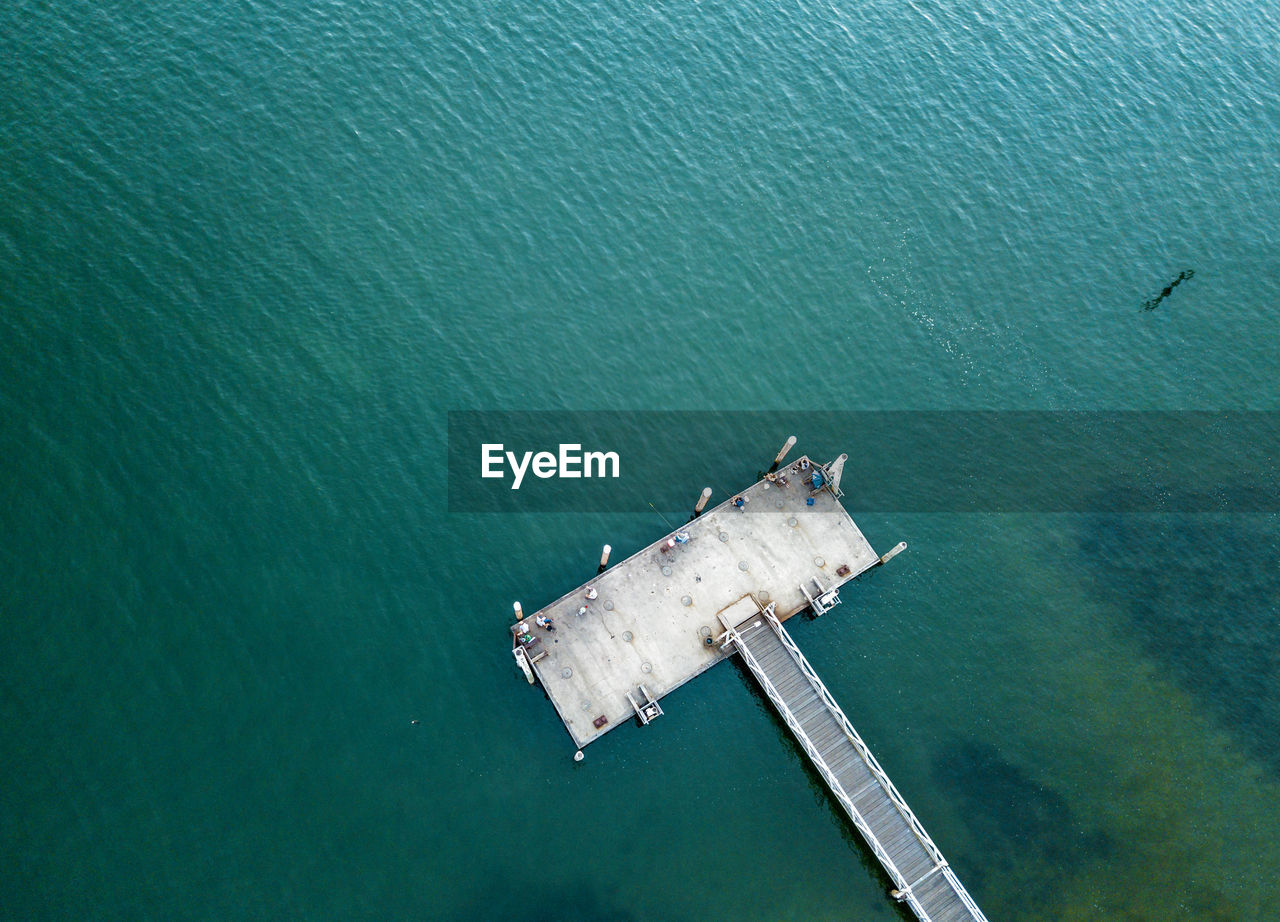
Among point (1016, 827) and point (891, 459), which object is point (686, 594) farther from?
point (1016, 827)

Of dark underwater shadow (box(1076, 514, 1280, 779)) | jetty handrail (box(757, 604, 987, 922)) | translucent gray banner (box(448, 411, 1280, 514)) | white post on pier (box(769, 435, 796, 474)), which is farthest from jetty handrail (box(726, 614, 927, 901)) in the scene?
dark underwater shadow (box(1076, 514, 1280, 779))

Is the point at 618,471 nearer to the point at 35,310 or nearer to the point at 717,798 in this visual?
the point at 717,798

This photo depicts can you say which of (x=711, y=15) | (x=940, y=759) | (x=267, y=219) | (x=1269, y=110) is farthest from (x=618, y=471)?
(x=1269, y=110)

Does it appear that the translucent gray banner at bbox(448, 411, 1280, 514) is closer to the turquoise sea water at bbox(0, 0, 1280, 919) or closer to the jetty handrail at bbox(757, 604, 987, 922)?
the turquoise sea water at bbox(0, 0, 1280, 919)

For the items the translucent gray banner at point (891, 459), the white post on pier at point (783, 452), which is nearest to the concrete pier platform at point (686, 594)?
the white post on pier at point (783, 452)

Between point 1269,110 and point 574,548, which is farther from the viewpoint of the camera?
point 1269,110
